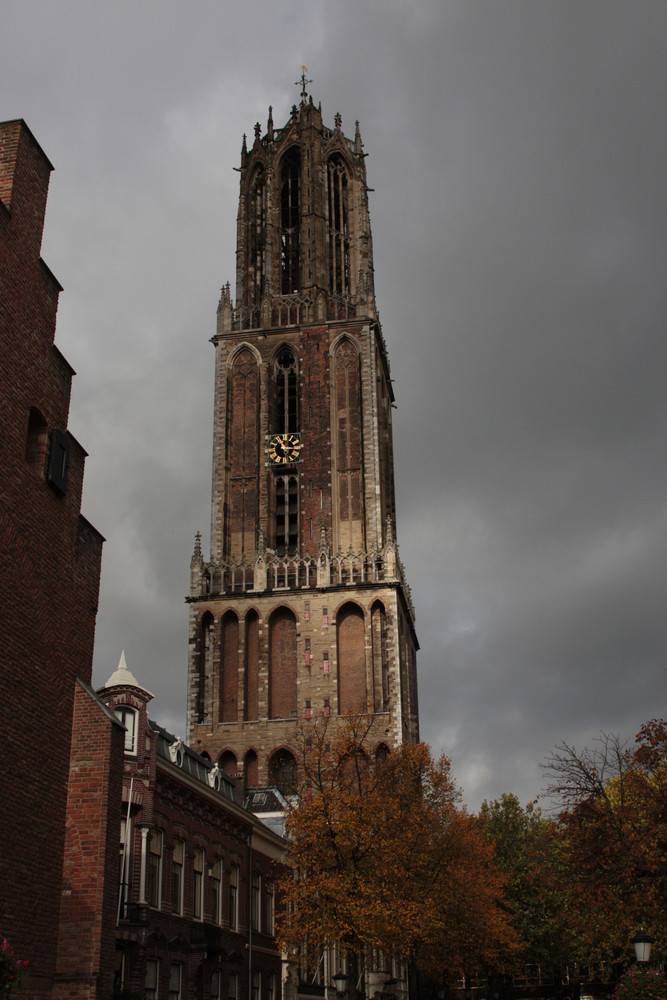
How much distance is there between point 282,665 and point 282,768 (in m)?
5.56

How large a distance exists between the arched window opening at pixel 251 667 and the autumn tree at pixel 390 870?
15308 mm

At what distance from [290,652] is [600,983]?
37888mm

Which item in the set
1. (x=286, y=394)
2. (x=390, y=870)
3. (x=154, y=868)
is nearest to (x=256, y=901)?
(x=390, y=870)

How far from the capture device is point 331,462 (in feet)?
208

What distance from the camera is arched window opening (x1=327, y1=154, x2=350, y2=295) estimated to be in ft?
236

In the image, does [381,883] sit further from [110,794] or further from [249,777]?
[249,777]

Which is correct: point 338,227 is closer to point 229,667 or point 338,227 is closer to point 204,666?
point 229,667

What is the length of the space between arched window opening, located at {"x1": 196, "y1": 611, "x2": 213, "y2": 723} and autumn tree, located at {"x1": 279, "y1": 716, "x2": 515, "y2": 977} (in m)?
16.9

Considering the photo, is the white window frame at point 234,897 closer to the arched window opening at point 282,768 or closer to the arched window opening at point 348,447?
the arched window opening at point 282,768

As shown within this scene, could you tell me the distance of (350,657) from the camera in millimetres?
57188

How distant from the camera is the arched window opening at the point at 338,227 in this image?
72.1 m

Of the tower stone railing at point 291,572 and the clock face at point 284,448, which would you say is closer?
the tower stone railing at point 291,572

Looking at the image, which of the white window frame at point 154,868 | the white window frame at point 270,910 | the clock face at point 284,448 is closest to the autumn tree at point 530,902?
the white window frame at point 270,910

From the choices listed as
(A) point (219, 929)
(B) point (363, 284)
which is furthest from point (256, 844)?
(B) point (363, 284)
